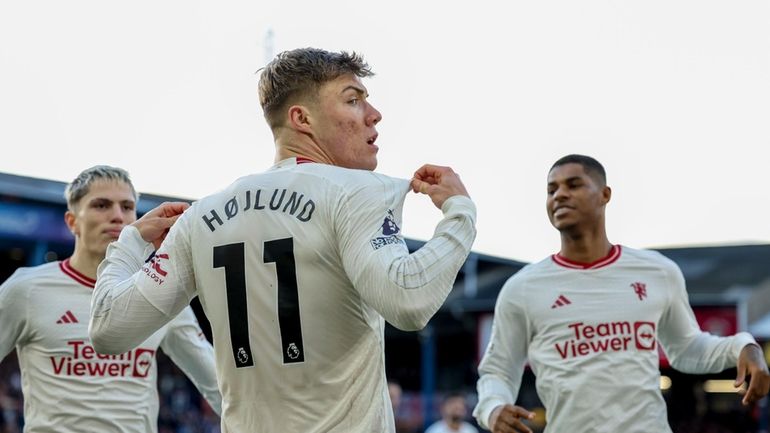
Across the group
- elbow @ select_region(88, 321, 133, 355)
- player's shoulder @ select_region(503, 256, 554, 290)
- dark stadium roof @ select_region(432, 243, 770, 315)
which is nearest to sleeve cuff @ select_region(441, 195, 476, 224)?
elbow @ select_region(88, 321, 133, 355)

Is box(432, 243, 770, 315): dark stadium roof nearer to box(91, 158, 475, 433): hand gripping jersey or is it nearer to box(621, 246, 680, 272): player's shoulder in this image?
box(621, 246, 680, 272): player's shoulder

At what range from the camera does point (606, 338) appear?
6.09 meters

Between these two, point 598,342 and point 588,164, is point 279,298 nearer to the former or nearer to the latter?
point 598,342

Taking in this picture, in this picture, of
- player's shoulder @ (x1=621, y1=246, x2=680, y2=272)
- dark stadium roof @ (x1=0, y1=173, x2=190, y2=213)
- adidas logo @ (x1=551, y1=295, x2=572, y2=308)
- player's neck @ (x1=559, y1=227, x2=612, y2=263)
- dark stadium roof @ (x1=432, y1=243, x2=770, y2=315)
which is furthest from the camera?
dark stadium roof @ (x1=432, y1=243, x2=770, y2=315)

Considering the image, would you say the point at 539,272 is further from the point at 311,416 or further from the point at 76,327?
the point at 311,416

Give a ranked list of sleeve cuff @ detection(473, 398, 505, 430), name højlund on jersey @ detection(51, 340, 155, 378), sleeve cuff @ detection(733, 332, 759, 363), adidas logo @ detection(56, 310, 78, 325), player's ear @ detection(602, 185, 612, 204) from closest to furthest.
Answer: sleeve cuff @ detection(733, 332, 759, 363), sleeve cuff @ detection(473, 398, 505, 430), name højlund on jersey @ detection(51, 340, 155, 378), adidas logo @ detection(56, 310, 78, 325), player's ear @ detection(602, 185, 612, 204)

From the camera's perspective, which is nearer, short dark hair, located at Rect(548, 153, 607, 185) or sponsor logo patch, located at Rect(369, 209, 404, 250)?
sponsor logo patch, located at Rect(369, 209, 404, 250)

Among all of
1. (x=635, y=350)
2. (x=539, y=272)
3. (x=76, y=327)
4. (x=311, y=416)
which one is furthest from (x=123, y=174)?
(x=311, y=416)

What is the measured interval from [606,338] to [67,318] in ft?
9.47

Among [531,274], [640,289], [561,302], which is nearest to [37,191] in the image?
[531,274]

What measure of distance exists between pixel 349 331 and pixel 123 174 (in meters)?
3.39

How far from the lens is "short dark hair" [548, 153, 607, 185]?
6.66m

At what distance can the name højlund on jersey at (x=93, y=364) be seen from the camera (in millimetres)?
5836

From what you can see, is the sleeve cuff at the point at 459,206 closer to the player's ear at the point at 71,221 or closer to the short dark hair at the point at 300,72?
the short dark hair at the point at 300,72
